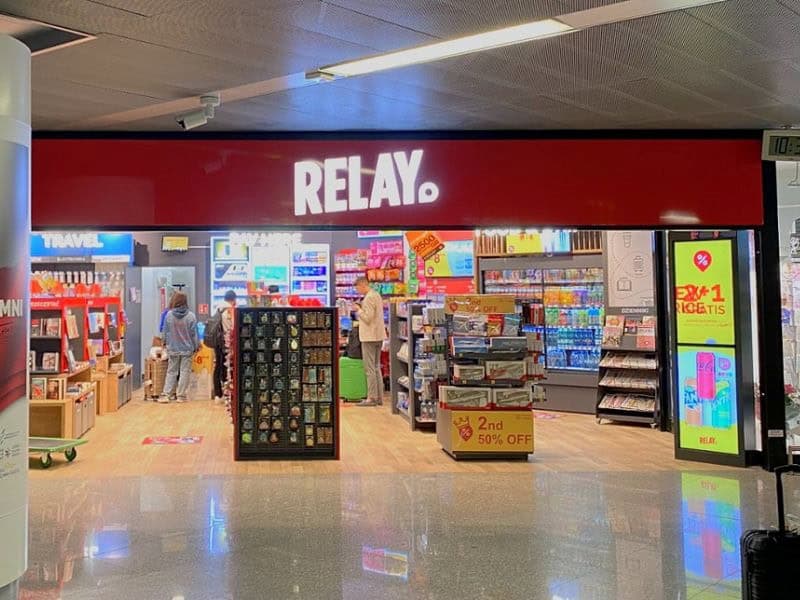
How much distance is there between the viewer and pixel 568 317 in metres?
11.1

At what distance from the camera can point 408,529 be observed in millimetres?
5184

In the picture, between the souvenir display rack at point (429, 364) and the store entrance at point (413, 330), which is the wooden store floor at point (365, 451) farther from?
the souvenir display rack at point (429, 364)

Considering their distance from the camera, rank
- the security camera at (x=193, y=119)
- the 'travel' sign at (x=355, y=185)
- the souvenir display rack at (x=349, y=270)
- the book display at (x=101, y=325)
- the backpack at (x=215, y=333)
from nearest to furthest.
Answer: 1. the security camera at (x=193, y=119)
2. the 'travel' sign at (x=355, y=185)
3. the book display at (x=101, y=325)
4. the backpack at (x=215, y=333)
5. the souvenir display rack at (x=349, y=270)

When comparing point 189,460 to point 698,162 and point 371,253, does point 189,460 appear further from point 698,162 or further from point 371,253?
point 371,253

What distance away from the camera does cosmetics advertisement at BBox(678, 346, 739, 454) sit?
727 centimetres

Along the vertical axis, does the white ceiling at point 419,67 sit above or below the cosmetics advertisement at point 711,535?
above

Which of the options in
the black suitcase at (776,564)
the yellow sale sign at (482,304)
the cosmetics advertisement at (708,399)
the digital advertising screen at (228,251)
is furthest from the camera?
the digital advertising screen at (228,251)

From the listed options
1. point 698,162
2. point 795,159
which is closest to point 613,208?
point 698,162

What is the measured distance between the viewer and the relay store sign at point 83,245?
12.4 m

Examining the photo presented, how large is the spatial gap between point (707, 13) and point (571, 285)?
7.19 m

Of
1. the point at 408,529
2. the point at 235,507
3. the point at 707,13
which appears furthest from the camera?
the point at 235,507

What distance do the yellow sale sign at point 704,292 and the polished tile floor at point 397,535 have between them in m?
1.34

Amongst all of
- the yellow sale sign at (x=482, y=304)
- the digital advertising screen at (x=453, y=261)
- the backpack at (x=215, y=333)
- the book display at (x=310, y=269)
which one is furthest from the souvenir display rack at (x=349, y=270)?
the yellow sale sign at (x=482, y=304)

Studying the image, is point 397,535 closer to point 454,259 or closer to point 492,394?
point 492,394
